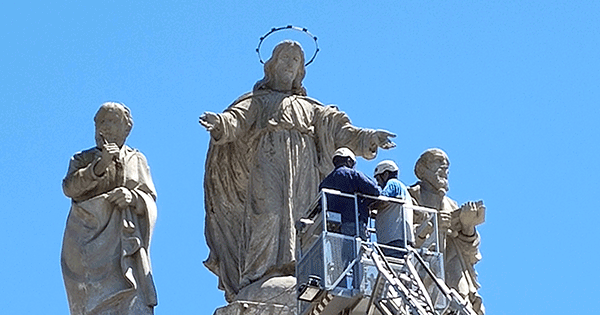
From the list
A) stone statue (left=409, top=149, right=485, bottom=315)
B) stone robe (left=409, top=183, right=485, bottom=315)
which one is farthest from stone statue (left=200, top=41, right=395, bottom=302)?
stone robe (left=409, top=183, right=485, bottom=315)

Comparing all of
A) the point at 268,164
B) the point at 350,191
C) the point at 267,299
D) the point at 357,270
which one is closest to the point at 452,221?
the point at 268,164

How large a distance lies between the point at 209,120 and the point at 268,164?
2.89 ft

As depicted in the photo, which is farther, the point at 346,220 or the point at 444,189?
the point at 444,189

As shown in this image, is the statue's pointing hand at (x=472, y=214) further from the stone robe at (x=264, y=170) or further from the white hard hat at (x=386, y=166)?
the white hard hat at (x=386, y=166)

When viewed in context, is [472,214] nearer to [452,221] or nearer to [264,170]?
[452,221]

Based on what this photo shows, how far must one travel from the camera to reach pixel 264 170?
27547mm

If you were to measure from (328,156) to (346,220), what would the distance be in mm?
3763

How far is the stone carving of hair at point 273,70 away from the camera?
2831 centimetres

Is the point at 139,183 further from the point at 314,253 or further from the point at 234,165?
the point at 314,253

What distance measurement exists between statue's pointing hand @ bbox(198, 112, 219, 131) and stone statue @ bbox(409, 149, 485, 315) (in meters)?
2.46

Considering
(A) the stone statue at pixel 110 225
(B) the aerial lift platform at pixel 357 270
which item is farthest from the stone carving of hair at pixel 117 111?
(B) the aerial lift platform at pixel 357 270

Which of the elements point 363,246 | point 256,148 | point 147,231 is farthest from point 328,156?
point 363,246

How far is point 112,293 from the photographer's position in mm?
25922

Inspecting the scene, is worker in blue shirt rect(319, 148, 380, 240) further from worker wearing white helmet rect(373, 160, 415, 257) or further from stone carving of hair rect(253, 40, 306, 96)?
stone carving of hair rect(253, 40, 306, 96)
